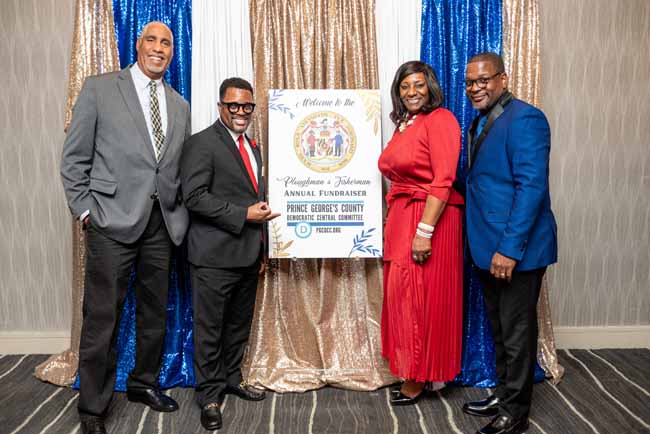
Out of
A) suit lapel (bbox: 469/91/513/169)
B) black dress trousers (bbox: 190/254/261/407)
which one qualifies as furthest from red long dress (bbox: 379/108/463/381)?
black dress trousers (bbox: 190/254/261/407)

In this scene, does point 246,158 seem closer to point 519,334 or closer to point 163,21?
point 163,21

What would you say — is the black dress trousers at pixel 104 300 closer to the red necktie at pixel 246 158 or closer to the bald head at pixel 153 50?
the red necktie at pixel 246 158

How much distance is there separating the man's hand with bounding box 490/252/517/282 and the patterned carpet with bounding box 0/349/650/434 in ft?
2.47

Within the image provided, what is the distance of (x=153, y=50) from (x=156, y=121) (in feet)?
1.08

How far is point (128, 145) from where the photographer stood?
8.62 feet

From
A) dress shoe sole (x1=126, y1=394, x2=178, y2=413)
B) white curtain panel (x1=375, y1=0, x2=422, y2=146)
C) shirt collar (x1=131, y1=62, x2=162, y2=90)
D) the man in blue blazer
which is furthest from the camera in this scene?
white curtain panel (x1=375, y1=0, x2=422, y2=146)

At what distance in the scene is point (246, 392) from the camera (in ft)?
9.82

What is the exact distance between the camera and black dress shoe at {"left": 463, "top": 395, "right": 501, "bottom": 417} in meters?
2.80

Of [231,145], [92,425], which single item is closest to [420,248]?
[231,145]

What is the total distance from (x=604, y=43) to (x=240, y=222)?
2.55m

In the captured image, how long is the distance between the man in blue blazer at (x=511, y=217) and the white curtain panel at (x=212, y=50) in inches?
52.3

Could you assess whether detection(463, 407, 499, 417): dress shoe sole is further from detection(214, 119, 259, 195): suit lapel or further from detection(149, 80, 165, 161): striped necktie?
detection(149, 80, 165, 161): striped necktie

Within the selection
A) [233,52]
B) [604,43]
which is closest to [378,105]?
[233,52]

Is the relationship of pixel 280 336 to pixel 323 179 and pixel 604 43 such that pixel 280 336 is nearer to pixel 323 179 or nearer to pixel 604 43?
pixel 323 179
